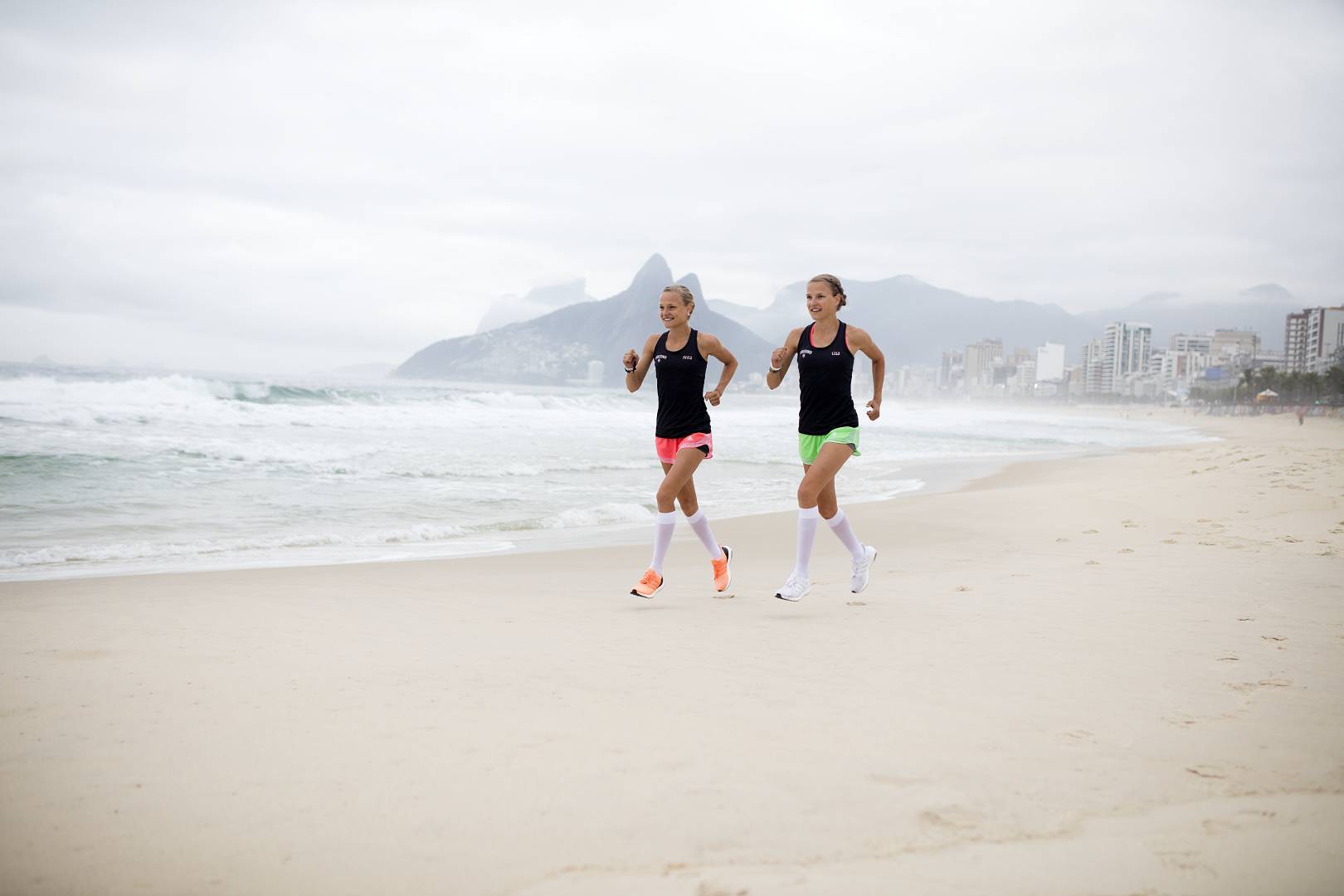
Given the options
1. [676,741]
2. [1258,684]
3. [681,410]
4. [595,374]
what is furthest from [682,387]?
[595,374]

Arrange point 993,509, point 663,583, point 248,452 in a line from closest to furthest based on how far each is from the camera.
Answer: point 663,583, point 993,509, point 248,452

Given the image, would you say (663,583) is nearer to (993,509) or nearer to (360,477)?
(993,509)

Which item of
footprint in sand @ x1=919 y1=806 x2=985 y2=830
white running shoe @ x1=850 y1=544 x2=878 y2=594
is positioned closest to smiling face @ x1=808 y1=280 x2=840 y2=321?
white running shoe @ x1=850 y1=544 x2=878 y2=594

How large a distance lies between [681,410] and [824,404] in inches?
42.0

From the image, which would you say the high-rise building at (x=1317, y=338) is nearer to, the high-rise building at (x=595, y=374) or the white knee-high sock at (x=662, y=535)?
the high-rise building at (x=595, y=374)

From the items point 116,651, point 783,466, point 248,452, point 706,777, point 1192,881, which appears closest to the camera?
point 1192,881

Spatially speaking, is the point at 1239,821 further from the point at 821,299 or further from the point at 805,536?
the point at 821,299

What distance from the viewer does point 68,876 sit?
2.18 meters

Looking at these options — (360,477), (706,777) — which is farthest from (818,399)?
(360,477)

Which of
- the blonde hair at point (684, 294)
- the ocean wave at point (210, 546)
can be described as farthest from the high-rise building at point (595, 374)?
the blonde hair at point (684, 294)

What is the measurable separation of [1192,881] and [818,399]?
418 centimetres

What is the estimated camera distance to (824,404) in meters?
6.03

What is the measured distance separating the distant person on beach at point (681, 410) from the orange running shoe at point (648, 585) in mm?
107

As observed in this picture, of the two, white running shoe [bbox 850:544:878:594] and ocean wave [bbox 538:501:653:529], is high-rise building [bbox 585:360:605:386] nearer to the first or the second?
ocean wave [bbox 538:501:653:529]
